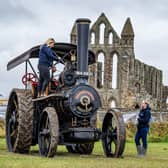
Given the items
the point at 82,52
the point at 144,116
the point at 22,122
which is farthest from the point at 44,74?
the point at 144,116

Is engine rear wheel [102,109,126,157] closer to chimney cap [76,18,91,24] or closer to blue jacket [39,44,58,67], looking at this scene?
blue jacket [39,44,58,67]

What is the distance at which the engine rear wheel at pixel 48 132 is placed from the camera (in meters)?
15.6

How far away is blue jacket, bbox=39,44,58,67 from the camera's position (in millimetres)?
17016

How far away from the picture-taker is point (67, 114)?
654 inches

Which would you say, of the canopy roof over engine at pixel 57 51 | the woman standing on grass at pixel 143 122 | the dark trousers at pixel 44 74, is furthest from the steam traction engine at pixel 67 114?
the woman standing on grass at pixel 143 122

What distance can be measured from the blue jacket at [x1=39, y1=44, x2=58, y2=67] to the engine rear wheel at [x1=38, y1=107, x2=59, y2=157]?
1.24 meters

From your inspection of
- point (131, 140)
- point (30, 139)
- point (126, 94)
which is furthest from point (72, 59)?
point (126, 94)

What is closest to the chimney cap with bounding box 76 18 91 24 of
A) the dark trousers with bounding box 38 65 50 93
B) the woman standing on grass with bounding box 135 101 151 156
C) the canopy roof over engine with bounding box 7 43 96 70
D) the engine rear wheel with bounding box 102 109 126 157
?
the dark trousers with bounding box 38 65 50 93

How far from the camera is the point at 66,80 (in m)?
16.9

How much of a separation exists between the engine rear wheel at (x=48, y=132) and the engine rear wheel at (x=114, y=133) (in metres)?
1.52

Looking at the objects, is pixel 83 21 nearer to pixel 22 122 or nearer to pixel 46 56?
pixel 46 56

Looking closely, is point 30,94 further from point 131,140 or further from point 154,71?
point 154,71

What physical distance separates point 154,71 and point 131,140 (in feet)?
173

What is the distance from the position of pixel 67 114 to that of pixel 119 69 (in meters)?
63.1
